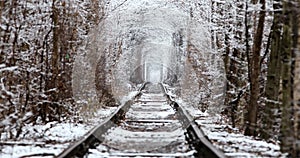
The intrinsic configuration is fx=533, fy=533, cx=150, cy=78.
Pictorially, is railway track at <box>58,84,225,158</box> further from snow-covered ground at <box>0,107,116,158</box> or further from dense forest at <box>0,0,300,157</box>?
dense forest at <box>0,0,300,157</box>

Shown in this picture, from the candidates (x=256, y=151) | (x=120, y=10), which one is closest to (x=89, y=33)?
(x=256, y=151)

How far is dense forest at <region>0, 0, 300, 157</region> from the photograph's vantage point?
7.54 metres

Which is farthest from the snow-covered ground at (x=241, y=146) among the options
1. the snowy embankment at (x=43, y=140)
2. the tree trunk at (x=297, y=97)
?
the snowy embankment at (x=43, y=140)

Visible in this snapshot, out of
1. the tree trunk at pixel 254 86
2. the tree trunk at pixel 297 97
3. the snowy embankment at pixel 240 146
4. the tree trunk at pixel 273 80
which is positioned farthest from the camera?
the tree trunk at pixel 254 86

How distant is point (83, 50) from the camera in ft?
48.5

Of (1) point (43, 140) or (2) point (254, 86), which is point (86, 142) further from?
(2) point (254, 86)

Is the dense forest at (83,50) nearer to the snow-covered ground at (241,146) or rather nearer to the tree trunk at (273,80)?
the tree trunk at (273,80)

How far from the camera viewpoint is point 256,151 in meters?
8.11

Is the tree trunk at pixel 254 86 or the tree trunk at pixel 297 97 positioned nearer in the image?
the tree trunk at pixel 297 97

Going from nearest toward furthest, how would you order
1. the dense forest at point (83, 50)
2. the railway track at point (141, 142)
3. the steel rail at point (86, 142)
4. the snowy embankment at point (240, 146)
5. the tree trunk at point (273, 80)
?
the steel rail at point (86, 142) → the dense forest at point (83, 50) → the snowy embankment at point (240, 146) → the railway track at point (141, 142) → the tree trunk at point (273, 80)

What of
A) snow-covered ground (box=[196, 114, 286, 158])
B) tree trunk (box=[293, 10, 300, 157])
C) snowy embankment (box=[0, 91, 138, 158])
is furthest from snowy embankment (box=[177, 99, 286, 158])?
snowy embankment (box=[0, 91, 138, 158])

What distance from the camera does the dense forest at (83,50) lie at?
7.54 meters

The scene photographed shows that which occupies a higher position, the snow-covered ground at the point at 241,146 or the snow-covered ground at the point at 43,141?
the snow-covered ground at the point at 43,141

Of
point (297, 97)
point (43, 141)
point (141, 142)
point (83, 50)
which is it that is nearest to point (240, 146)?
point (141, 142)
